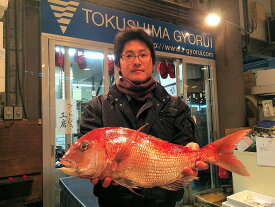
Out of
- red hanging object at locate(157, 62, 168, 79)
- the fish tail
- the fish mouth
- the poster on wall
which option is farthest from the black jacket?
the poster on wall

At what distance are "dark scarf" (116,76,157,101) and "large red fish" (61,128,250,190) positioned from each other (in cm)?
34

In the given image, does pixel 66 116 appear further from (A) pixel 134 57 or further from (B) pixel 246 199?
(B) pixel 246 199

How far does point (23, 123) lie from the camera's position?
8.72ft

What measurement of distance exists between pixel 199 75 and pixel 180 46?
975mm

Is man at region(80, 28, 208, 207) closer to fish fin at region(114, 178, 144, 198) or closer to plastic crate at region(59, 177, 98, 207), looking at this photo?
fish fin at region(114, 178, 144, 198)

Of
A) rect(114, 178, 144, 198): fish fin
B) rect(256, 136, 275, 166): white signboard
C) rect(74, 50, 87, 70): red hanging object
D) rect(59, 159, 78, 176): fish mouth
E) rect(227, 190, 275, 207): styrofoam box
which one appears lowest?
rect(227, 190, 275, 207): styrofoam box

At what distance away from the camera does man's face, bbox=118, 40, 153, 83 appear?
1.31m

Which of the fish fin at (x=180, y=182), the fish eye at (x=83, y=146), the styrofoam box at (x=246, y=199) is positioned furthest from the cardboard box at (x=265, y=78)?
the fish eye at (x=83, y=146)

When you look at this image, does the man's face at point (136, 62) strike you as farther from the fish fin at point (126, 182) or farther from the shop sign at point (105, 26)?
the shop sign at point (105, 26)

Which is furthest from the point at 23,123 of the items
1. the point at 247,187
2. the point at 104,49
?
the point at 247,187

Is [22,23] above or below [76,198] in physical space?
above

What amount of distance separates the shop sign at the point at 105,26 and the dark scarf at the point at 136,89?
7.03 feet

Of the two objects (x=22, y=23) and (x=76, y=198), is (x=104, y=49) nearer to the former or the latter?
(x=22, y=23)

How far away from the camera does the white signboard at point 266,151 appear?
244 cm
